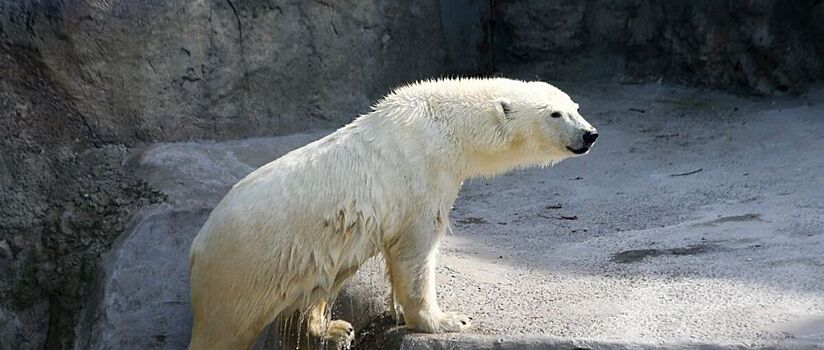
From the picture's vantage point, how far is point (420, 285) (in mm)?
4465

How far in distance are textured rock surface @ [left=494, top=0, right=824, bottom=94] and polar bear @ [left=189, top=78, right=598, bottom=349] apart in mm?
4100

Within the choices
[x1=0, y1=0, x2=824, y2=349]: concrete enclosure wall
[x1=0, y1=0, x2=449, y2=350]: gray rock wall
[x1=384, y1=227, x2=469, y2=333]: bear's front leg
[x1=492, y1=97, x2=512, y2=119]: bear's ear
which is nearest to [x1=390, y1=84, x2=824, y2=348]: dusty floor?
[x1=384, y1=227, x2=469, y2=333]: bear's front leg

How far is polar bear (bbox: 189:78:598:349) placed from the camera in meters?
4.36

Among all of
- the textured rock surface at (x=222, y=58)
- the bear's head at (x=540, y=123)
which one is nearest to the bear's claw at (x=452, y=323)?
the bear's head at (x=540, y=123)

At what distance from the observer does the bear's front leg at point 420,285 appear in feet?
14.6

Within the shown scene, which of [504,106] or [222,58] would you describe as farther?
[222,58]

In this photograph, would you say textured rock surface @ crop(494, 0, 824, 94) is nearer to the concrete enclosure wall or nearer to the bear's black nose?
the concrete enclosure wall

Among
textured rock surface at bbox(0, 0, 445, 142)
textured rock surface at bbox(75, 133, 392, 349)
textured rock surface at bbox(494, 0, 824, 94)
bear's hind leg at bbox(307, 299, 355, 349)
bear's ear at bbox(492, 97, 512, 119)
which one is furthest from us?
textured rock surface at bbox(494, 0, 824, 94)

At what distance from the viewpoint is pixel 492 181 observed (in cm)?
707

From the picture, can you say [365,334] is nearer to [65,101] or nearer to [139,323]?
[139,323]

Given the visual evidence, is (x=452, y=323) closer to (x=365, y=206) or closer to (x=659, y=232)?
(x=365, y=206)

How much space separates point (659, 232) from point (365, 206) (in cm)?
197

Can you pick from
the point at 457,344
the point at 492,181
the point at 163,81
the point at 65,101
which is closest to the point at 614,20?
the point at 492,181

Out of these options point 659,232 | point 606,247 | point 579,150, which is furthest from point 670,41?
point 579,150
